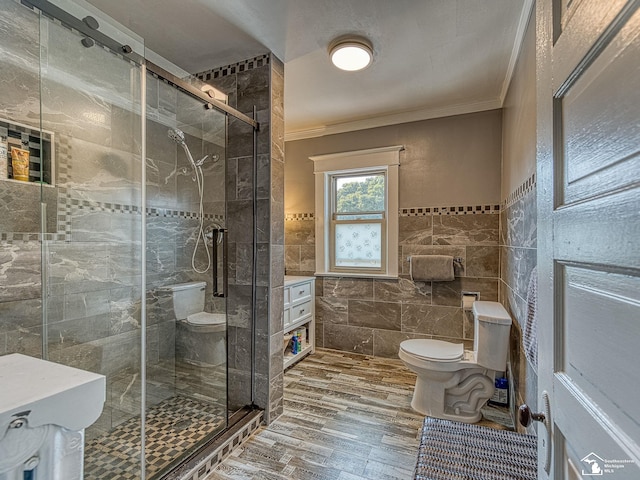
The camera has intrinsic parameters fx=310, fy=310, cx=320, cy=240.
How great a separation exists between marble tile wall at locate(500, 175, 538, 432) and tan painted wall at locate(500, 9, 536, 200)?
12cm

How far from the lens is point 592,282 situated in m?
0.50

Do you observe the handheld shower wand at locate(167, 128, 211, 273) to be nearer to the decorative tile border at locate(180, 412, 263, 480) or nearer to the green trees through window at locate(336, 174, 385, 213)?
the decorative tile border at locate(180, 412, 263, 480)

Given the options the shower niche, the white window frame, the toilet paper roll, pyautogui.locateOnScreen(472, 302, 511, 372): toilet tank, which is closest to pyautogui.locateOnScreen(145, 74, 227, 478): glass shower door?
the shower niche

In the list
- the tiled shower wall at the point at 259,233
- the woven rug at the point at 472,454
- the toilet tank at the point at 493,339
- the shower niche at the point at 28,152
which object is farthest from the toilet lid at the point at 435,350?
the shower niche at the point at 28,152

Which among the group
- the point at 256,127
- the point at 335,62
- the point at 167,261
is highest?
the point at 335,62

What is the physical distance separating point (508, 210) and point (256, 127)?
195 centimetres

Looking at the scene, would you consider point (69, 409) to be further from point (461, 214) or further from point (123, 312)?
point (461, 214)

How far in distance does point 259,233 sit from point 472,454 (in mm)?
1607

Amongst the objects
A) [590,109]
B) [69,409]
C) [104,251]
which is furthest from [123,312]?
[590,109]

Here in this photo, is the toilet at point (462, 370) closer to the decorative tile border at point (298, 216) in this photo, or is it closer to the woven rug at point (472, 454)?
the woven rug at point (472, 454)

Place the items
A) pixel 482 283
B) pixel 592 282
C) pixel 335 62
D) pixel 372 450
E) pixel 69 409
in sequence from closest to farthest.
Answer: pixel 592 282
pixel 69 409
pixel 372 450
pixel 335 62
pixel 482 283

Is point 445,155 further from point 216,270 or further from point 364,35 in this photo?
point 216,270

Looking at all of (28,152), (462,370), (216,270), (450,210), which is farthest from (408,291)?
(28,152)

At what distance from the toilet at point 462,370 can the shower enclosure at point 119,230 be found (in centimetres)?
120
